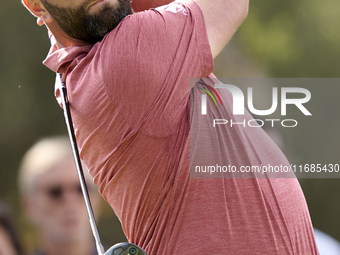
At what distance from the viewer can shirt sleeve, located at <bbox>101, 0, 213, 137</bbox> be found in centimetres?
128

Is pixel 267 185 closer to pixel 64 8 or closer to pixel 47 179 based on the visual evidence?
Result: pixel 64 8

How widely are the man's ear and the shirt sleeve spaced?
0.29 m

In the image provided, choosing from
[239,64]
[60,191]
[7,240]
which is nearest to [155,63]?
[60,191]

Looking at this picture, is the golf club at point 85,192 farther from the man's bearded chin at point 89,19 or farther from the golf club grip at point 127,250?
the man's bearded chin at point 89,19

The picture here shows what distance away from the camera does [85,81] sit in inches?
52.6

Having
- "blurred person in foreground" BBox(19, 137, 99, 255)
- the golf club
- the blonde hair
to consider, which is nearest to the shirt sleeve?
the golf club

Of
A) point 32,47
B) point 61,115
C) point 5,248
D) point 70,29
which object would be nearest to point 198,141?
point 70,29

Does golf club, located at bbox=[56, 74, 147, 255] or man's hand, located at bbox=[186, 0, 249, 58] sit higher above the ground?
man's hand, located at bbox=[186, 0, 249, 58]

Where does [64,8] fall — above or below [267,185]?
above

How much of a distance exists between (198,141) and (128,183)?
21 cm

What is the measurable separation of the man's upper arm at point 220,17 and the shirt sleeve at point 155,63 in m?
0.02

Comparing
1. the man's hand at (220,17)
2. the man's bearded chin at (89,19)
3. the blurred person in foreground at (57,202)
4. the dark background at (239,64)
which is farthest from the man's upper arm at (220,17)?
the dark background at (239,64)

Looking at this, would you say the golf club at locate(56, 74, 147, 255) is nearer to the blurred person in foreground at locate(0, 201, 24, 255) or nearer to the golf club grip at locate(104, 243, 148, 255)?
the golf club grip at locate(104, 243, 148, 255)

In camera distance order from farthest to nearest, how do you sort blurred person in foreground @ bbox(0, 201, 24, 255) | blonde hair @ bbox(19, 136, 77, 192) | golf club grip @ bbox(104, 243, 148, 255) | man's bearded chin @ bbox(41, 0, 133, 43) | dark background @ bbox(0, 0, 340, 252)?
dark background @ bbox(0, 0, 340, 252) → blonde hair @ bbox(19, 136, 77, 192) → blurred person in foreground @ bbox(0, 201, 24, 255) → man's bearded chin @ bbox(41, 0, 133, 43) → golf club grip @ bbox(104, 243, 148, 255)
